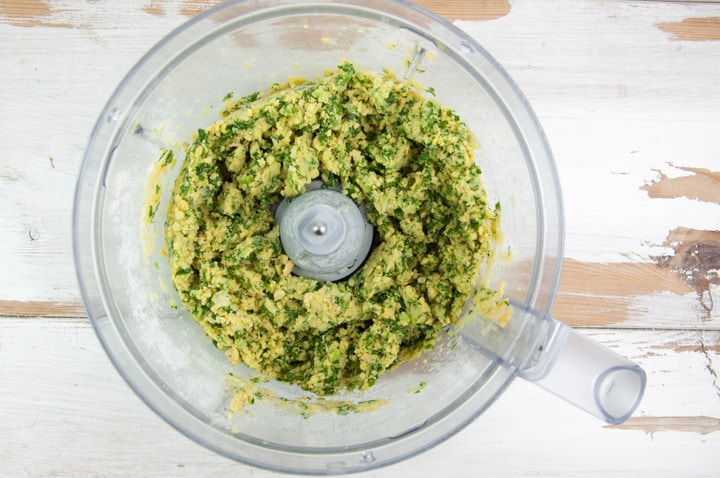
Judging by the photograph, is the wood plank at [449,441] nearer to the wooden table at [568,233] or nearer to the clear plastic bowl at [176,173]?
the wooden table at [568,233]

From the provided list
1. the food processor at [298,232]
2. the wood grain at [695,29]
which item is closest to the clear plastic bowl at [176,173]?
the food processor at [298,232]

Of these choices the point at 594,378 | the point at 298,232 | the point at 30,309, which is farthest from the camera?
the point at 30,309

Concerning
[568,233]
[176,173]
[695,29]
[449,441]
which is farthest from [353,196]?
[695,29]

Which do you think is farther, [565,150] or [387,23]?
[565,150]

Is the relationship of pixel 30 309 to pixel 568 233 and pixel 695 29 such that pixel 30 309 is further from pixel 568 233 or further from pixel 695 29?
pixel 695 29

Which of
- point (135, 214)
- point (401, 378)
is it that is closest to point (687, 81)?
point (401, 378)

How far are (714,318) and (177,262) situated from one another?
154 centimetres

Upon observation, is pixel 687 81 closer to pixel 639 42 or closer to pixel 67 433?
pixel 639 42

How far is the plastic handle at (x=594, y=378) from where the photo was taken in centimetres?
119

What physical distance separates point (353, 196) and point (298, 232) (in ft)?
0.53

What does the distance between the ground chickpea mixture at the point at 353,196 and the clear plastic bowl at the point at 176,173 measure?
5 cm

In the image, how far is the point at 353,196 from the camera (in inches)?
58.2

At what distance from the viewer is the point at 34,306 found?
170cm

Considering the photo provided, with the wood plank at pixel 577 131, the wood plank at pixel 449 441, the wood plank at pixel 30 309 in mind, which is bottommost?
the wood plank at pixel 449 441
